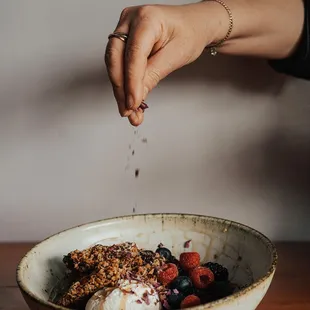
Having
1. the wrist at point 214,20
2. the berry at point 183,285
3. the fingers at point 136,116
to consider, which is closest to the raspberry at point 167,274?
the berry at point 183,285

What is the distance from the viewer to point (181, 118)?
1.03 meters

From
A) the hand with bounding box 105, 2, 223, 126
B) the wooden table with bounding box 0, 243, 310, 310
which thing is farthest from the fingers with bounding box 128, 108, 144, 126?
the wooden table with bounding box 0, 243, 310, 310

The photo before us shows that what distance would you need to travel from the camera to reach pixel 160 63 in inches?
27.7

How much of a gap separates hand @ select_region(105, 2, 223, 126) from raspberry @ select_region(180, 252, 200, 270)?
0.57 feet

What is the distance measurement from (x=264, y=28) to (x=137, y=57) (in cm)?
31

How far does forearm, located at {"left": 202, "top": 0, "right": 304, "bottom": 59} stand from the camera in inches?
32.9

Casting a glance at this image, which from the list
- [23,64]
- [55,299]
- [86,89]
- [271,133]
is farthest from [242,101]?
[55,299]

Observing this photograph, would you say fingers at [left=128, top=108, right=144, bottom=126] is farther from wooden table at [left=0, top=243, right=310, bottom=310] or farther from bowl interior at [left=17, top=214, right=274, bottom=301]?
wooden table at [left=0, top=243, right=310, bottom=310]

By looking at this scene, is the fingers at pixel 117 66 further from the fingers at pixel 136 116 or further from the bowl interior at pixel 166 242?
the bowl interior at pixel 166 242

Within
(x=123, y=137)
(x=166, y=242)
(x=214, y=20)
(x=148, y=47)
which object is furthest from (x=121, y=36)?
(x=123, y=137)

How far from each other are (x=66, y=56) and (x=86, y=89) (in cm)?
7

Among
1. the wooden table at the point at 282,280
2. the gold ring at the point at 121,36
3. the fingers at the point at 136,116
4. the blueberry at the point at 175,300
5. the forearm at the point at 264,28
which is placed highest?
the forearm at the point at 264,28

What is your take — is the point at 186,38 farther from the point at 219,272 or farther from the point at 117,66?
the point at 219,272

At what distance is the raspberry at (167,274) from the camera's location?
2.14ft
